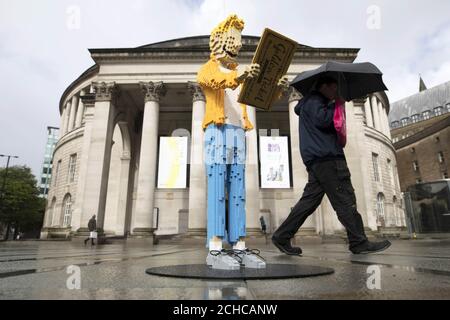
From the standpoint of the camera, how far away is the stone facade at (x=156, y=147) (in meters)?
20.5

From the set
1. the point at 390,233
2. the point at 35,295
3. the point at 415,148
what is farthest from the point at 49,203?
the point at 415,148

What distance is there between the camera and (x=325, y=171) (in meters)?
3.68

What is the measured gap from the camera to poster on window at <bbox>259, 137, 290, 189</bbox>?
2297cm

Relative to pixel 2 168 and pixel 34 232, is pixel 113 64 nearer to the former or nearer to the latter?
pixel 2 168

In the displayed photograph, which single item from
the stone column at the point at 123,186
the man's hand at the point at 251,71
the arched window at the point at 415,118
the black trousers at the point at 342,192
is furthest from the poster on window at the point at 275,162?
the arched window at the point at 415,118

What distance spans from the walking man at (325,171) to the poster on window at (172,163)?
19.1 m

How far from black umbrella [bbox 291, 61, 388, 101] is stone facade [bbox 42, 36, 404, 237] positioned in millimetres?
9497

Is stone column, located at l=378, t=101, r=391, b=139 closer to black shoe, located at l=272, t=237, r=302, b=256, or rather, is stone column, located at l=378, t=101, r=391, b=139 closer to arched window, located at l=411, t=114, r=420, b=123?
black shoe, located at l=272, t=237, r=302, b=256

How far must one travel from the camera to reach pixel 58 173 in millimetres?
38438

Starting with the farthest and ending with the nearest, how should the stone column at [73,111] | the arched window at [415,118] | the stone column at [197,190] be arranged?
the arched window at [415,118] → the stone column at [73,111] → the stone column at [197,190]

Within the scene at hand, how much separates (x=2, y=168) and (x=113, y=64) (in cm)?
4502

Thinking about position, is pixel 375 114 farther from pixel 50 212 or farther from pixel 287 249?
pixel 50 212

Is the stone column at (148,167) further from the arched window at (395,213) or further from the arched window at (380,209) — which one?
the arched window at (395,213)

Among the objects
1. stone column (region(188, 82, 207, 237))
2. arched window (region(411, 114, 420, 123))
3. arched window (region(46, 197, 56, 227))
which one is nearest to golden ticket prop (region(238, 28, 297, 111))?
stone column (region(188, 82, 207, 237))
